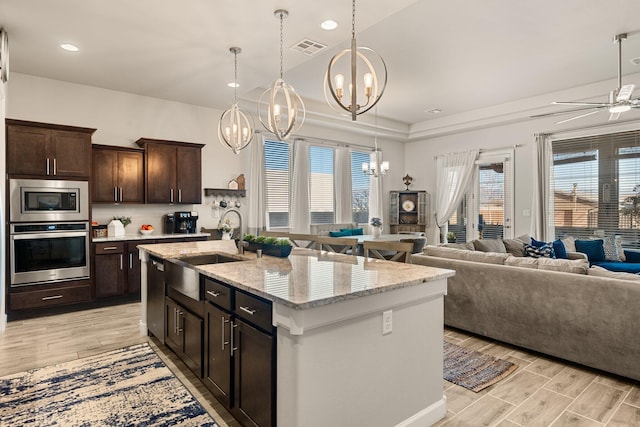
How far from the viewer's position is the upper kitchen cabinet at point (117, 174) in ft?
15.8

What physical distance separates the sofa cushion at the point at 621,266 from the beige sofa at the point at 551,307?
2513 millimetres

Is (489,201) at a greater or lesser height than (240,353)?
greater

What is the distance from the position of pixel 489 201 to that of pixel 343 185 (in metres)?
3.03

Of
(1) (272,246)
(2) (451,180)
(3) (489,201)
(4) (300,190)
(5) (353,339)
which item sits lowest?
(5) (353,339)

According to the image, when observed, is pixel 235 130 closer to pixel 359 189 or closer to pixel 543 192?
pixel 359 189

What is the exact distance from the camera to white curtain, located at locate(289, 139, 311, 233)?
273 inches

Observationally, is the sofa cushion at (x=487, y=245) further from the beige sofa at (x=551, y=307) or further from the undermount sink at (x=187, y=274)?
the undermount sink at (x=187, y=274)

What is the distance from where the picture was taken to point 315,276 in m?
2.15

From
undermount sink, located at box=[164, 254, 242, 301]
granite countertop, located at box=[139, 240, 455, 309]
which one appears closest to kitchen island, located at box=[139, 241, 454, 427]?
granite countertop, located at box=[139, 240, 455, 309]

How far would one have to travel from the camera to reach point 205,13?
10.2 feet

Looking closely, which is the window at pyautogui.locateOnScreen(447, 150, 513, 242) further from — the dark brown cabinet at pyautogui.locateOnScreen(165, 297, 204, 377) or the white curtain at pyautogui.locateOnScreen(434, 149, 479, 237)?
the dark brown cabinet at pyautogui.locateOnScreen(165, 297, 204, 377)

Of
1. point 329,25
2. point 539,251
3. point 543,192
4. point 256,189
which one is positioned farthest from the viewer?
point 543,192

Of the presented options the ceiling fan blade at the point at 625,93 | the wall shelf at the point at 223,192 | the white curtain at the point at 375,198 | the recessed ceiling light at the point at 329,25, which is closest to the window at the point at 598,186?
the ceiling fan blade at the point at 625,93

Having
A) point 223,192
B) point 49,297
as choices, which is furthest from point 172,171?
point 49,297
